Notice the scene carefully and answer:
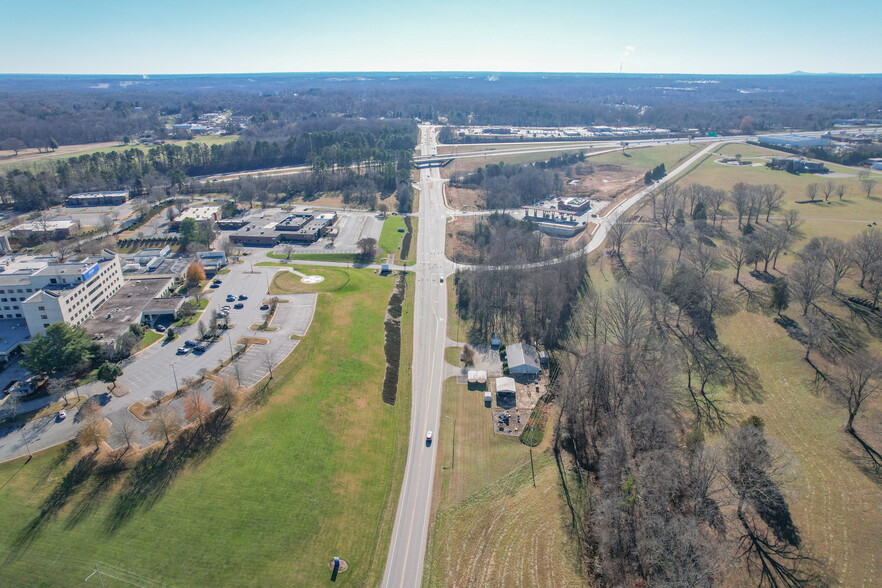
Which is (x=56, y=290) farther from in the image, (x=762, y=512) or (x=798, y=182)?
(x=798, y=182)

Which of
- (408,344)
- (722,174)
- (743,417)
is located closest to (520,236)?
(408,344)

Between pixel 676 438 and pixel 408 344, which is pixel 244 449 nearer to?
pixel 408 344

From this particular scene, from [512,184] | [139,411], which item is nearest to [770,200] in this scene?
[512,184]

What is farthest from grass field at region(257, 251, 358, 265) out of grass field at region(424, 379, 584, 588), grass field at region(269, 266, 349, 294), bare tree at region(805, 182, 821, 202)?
bare tree at region(805, 182, 821, 202)

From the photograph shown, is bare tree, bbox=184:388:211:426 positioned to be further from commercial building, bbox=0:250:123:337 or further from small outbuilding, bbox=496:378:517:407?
small outbuilding, bbox=496:378:517:407

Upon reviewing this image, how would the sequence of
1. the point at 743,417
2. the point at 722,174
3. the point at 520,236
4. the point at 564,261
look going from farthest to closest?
the point at 722,174
the point at 520,236
the point at 564,261
the point at 743,417

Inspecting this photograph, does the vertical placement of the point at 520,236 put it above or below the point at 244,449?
above

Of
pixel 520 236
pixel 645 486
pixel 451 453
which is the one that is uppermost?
pixel 520 236
